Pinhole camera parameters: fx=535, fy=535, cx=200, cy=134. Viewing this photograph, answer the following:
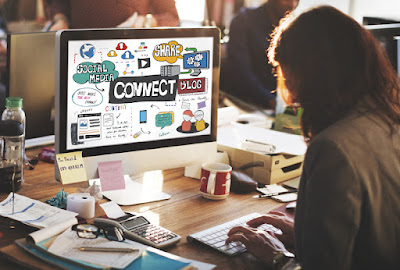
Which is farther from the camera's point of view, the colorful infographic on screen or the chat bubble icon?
the chat bubble icon

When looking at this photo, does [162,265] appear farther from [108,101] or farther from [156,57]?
[156,57]

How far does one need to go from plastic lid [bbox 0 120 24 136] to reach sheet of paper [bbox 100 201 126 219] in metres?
0.33

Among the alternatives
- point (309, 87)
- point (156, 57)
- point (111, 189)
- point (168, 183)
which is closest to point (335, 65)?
point (309, 87)

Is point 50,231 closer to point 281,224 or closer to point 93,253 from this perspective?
point 93,253

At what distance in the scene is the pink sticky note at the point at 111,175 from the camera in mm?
1560

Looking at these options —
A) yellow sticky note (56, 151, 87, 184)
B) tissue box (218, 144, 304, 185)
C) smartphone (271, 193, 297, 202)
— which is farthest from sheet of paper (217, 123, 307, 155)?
yellow sticky note (56, 151, 87, 184)

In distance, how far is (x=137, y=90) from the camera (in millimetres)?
1579

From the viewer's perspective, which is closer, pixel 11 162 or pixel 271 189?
pixel 11 162

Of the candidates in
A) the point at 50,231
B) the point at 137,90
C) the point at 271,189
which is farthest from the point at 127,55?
the point at 271,189

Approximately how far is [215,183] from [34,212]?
57 centimetres

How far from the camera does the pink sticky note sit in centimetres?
156

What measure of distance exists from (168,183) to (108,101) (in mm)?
437

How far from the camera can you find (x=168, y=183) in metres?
1.85

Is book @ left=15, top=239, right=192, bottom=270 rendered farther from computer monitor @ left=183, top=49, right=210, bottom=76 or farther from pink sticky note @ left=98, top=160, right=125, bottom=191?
computer monitor @ left=183, top=49, right=210, bottom=76
